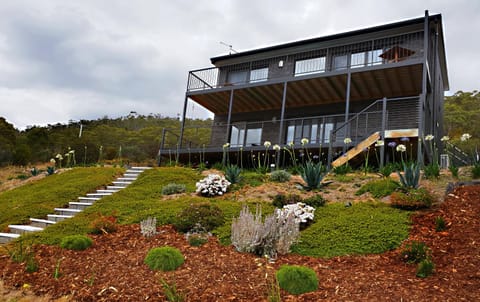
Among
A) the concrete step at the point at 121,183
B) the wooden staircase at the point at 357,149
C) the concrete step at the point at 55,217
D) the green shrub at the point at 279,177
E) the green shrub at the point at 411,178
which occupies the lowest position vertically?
the concrete step at the point at 55,217

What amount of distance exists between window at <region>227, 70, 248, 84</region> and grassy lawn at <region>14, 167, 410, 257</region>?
1005cm

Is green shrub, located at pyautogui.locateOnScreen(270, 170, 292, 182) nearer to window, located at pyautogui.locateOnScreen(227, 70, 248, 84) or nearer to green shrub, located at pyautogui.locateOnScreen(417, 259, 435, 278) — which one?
green shrub, located at pyautogui.locateOnScreen(417, 259, 435, 278)

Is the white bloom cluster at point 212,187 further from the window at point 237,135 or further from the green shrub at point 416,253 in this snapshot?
the window at point 237,135

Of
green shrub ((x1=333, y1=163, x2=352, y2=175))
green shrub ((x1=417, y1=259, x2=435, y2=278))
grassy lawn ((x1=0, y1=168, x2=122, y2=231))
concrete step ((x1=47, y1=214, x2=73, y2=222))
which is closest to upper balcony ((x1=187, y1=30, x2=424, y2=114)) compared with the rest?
green shrub ((x1=333, y1=163, x2=352, y2=175))

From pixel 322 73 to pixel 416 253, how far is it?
35.8 ft

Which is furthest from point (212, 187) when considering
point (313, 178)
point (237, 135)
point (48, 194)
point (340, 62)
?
point (340, 62)

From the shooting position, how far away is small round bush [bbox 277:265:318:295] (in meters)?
3.78

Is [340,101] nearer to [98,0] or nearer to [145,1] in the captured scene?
[145,1]

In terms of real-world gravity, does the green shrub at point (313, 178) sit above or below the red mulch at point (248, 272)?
above

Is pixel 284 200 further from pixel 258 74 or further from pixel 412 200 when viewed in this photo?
pixel 258 74

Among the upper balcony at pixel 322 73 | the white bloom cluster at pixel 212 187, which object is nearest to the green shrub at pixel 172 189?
the white bloom cluster at pixel 212 187

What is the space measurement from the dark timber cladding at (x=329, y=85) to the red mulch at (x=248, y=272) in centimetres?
824

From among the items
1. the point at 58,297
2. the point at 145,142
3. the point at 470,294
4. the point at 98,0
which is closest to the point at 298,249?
the point at 470,294

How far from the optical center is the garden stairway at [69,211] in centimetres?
742
